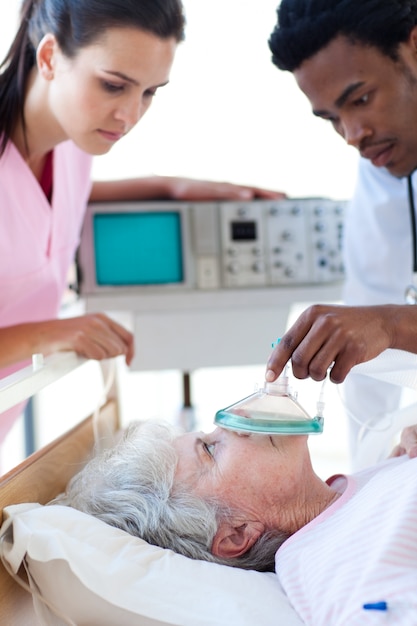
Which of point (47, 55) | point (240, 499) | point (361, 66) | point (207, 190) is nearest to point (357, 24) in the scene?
point (361, 66)

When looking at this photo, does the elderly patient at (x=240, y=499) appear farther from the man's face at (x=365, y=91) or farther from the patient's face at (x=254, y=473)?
the man's face at (x=365, y=91)

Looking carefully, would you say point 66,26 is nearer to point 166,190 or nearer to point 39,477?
point 166,190

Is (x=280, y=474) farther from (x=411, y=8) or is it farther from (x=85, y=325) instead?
(x=411, y=8)

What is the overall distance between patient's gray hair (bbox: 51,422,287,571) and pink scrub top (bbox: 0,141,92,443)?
2.13 ft

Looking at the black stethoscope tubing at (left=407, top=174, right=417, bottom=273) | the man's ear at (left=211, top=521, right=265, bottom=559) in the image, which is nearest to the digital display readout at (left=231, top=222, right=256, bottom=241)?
the black stethoscope tubing at (left=407, top=174, right=417, bottom=273)

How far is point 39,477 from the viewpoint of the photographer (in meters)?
1.55

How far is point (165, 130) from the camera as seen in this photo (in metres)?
4.04

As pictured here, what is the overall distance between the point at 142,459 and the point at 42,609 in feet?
1.11

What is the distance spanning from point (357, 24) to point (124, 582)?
4.34 feet

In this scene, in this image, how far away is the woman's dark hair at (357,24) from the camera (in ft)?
5.67

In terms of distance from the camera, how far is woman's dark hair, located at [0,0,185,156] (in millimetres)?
1694

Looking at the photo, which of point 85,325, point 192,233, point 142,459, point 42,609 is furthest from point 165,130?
point 42,609

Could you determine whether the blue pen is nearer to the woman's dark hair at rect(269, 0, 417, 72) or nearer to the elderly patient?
the elderly patient

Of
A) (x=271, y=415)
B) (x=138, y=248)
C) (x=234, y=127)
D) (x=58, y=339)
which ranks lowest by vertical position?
(x=271, y=415)
